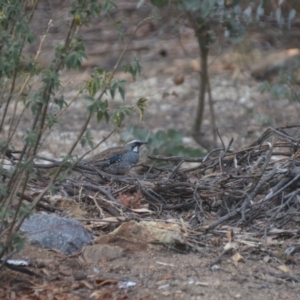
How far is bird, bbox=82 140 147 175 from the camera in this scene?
27.6ft

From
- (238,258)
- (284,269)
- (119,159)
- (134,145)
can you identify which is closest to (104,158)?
(119,159)

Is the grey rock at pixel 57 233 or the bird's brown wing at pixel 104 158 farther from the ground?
the grey rock at pixel 57 233

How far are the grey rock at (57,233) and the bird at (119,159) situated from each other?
2.70 meters

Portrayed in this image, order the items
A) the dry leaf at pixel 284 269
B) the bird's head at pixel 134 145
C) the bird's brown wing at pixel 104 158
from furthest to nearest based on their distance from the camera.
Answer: the bird's head at pixel 134 145 → the bird's brown wing at pixel 104 158 → the dry leaf at pixel 284 269

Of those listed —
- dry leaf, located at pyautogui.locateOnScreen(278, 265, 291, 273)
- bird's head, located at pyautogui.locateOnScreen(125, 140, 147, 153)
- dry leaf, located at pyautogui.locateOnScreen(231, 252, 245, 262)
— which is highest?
dry leaf, located at pyautogui.locateOnScreen(231, 252, 245, 262)

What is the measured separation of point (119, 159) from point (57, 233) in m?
3.30

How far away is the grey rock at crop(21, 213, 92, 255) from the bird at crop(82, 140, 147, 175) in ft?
8.86

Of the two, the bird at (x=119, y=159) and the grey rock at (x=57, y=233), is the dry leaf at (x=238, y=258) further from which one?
the bird at (x=119, y=159)

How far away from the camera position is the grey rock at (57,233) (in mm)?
5355

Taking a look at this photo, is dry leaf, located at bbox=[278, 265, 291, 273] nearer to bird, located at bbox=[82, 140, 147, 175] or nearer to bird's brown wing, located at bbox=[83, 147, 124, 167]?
bird, located at bbox=[82, 140, 147, 175]

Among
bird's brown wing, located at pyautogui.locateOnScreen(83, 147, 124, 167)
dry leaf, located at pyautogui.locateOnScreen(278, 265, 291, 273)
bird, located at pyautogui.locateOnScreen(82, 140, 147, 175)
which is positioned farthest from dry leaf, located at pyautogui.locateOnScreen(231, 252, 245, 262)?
bird's brown wing, located at pyautogui.locateOnScreen(83, 147, 124, 167)

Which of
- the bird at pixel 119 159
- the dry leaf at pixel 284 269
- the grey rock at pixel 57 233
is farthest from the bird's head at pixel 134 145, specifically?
the dry leaf at pixel 284 269

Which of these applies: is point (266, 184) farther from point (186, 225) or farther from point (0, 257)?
point (0, 257)

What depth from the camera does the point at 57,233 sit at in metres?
5.41
